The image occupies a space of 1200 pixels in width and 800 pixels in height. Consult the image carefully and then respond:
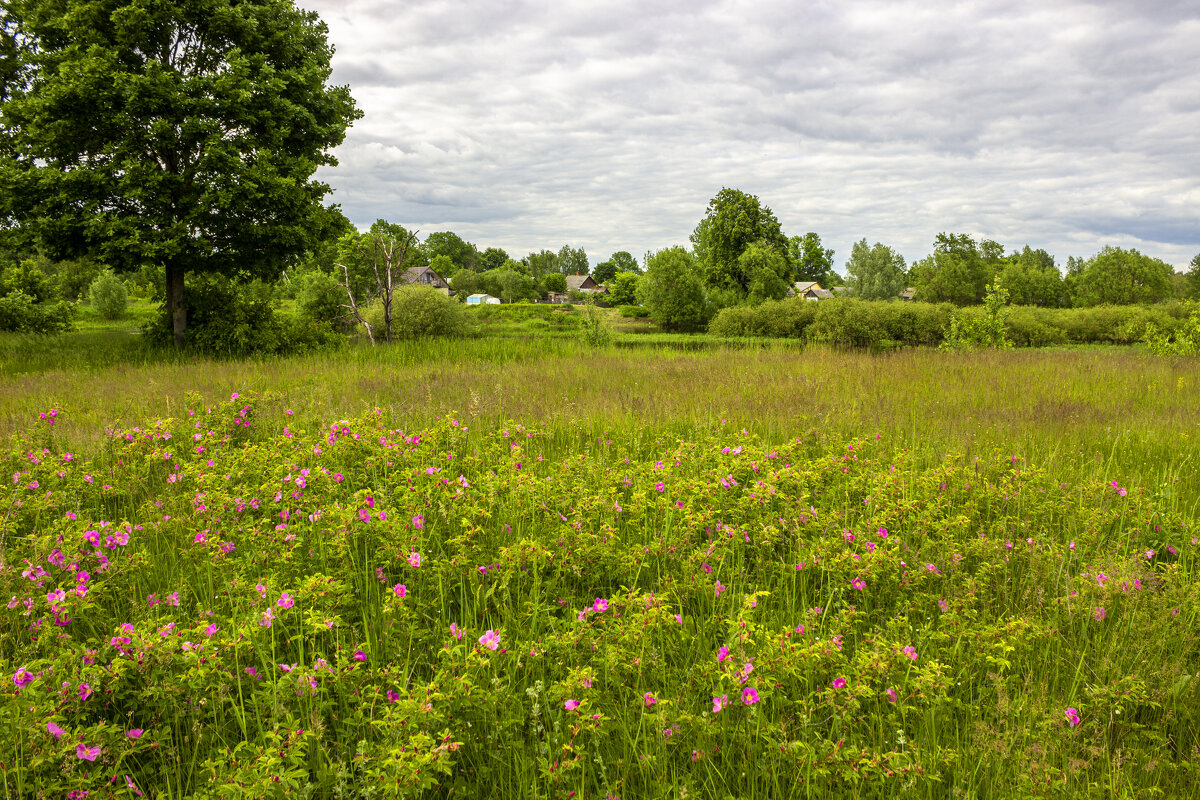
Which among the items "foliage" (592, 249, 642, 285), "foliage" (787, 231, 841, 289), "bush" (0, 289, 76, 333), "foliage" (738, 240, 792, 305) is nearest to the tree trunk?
"bush" (0, 289, 76, 333)

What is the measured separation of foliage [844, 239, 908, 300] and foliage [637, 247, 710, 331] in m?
34.9

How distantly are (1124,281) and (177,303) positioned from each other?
233 ft

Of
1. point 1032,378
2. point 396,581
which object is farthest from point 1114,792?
point 1032,378

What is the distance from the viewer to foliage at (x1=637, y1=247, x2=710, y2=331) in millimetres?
41438

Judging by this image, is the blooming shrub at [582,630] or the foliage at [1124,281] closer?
the blooming shrub at [582,630]

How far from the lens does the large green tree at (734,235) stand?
1752 inches

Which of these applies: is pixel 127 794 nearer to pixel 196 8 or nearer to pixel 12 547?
pixel 12 547

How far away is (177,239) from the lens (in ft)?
45.0

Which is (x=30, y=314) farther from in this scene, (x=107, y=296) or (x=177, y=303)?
(x=107, y=296)

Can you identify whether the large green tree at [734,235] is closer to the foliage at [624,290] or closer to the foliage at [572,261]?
the foliage at [624,290]

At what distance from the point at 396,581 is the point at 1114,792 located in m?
3.15

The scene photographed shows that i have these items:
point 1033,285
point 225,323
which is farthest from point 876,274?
point 225,323

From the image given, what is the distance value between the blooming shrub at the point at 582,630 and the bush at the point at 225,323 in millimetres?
12352

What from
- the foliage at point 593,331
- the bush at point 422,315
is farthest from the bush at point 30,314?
the foliage at point 593,331
